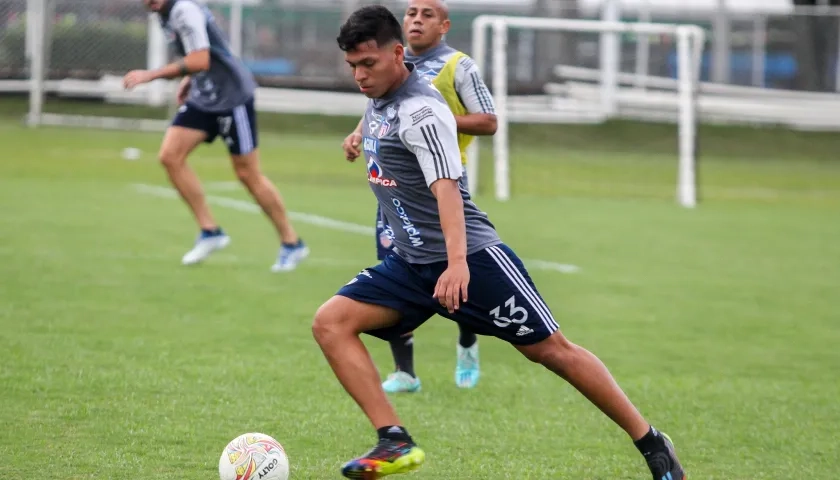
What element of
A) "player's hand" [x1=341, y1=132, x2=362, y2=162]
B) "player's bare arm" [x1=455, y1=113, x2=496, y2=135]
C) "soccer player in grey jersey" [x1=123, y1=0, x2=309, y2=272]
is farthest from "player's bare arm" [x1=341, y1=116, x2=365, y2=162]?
"soccer player in grey jersey" [x1=123, y1=0, x2=309, y2=272]

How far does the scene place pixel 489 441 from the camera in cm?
570

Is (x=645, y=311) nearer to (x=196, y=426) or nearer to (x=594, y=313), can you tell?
(x=594, y=313)

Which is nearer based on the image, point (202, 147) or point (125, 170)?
point (125, 170)

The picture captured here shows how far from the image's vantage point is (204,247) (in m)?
10.5

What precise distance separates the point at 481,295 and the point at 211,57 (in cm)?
622

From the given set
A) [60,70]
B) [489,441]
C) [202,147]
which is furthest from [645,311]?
[60,70]

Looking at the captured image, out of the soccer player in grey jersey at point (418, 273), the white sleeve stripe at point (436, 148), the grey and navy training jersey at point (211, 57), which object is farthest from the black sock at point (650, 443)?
the grey and navy training jersey at point (211, 57)

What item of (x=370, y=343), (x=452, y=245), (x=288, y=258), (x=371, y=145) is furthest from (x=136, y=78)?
(x=452, y=245)

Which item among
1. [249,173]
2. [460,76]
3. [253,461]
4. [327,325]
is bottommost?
[253,461]

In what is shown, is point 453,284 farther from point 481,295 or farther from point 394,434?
point 394,434

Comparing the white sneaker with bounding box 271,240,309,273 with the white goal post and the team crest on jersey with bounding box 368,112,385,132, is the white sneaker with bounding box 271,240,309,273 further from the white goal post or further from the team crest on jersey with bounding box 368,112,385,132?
the white goal post

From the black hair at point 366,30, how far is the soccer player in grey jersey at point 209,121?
5580mm

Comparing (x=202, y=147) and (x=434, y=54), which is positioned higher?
(x=434, y=54)

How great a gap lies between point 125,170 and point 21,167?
1541 millimetres
